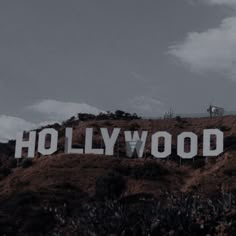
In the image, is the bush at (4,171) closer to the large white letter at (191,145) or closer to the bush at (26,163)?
the bush at (26,163)

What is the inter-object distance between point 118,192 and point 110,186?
6.93ft

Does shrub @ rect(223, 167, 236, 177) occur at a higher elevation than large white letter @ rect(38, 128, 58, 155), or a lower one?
lower

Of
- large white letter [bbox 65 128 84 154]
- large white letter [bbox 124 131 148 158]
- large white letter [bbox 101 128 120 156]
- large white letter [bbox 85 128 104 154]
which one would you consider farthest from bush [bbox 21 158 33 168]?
large white letter [bbox 124 131 148 158]

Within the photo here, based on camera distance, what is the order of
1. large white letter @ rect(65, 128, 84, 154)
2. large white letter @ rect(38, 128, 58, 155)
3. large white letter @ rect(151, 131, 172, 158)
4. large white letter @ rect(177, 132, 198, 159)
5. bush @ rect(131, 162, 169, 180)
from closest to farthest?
bush @ rect(131, 162, 169, 180) → large white letter @ rect(177, 132, 198, 159) → large white letter @ rect(151, 131, 172, 158) → large white letter @ rect(38, 128, 58, 155) → large white letter @ rect(65, 128, 84, 154)

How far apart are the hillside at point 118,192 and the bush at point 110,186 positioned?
0.29 feet

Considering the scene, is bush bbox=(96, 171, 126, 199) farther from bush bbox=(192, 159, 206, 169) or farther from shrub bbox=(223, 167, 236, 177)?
bush bbox=(192, 159, 206, 169)

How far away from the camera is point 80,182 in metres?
60.8

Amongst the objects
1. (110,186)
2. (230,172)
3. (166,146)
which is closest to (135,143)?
(166,146)

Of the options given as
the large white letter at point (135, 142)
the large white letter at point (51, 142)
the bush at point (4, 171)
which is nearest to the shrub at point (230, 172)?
the large white letter at point (135, 142)

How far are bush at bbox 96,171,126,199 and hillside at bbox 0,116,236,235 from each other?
0.09 meters

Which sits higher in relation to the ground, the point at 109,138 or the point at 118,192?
the point at 109,138

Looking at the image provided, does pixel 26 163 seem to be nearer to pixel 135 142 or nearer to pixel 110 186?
pixel 135 142

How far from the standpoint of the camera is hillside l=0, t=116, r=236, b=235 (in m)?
20.0

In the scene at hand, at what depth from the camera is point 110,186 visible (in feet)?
176
